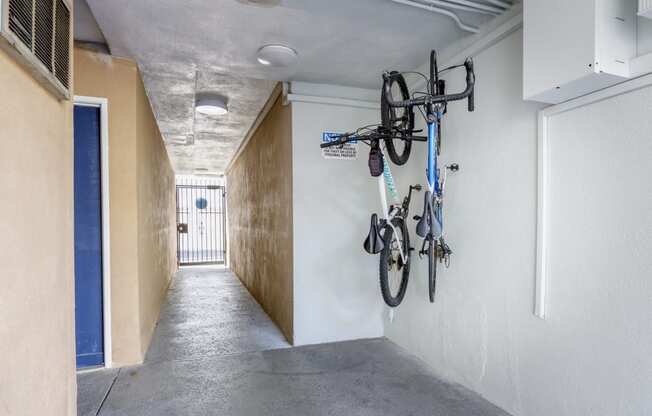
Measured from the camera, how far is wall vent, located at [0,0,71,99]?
3.41ft

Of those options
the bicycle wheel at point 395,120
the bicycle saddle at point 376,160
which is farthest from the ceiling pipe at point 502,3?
the bicycle saddle at point 376,160

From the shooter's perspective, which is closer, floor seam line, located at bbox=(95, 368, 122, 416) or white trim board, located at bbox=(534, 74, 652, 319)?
white trim board, located at bbox=(534, 74, 652, 319)

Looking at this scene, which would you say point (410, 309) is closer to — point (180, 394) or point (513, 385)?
point (513, 385)

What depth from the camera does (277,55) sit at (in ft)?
8.80

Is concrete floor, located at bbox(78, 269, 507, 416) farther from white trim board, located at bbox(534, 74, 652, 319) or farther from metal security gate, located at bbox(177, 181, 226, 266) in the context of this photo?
metal security gate, located at bbox(177, 181, 226, 266)

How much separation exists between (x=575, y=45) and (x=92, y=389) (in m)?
3.46

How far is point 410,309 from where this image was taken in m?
3.09

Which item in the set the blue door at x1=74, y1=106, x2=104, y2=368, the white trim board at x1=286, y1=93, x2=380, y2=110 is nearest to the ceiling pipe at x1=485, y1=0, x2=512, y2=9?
the white trim board at x1=286, y1=93, x2=380, y2=110

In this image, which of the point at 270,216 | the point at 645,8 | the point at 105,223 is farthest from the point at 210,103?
the point at 645,8

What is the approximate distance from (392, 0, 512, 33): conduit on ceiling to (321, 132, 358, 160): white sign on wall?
1.47 m

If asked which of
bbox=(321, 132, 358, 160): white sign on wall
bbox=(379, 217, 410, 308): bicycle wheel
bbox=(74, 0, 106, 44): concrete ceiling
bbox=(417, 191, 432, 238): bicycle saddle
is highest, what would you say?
bbox=(74, 0, 106, 44): concrete ceiling

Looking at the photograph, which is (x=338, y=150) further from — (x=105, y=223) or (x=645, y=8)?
(x=645, y=8)

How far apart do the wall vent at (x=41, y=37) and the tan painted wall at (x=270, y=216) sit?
1.99 metres

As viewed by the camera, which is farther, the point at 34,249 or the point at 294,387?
the point at 294,387
